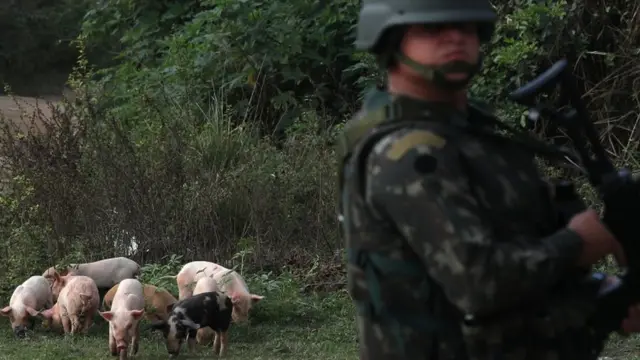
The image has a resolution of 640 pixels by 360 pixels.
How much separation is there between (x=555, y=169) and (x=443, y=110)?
306 inches

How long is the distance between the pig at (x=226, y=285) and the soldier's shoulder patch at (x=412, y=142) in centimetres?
586

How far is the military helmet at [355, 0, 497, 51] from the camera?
2727 millimetres

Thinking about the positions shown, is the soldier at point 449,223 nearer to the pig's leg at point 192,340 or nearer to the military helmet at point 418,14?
the military helmet at point 418,14

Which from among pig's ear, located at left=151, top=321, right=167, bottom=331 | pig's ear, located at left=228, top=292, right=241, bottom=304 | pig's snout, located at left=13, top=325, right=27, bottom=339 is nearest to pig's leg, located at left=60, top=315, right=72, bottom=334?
→ pig's snout, located at left=13, top=325, right=27, bottom=339

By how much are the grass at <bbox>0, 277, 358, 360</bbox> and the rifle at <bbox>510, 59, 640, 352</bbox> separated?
4.95 metres

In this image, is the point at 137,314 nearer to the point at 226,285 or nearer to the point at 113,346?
the point at 113,346

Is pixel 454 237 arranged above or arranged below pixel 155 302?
above

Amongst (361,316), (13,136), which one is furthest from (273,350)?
(361,316)

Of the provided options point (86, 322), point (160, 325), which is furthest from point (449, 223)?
point (86, 322)

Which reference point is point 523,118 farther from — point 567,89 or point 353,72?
point 567,89

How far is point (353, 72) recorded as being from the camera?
13.1 m

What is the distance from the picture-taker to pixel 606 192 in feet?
9.14

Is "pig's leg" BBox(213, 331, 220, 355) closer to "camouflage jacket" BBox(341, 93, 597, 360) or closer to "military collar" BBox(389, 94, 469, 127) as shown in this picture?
"camouflage jacket" BBox(341, 93, 597, 360)

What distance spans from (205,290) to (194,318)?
504 millimetres
